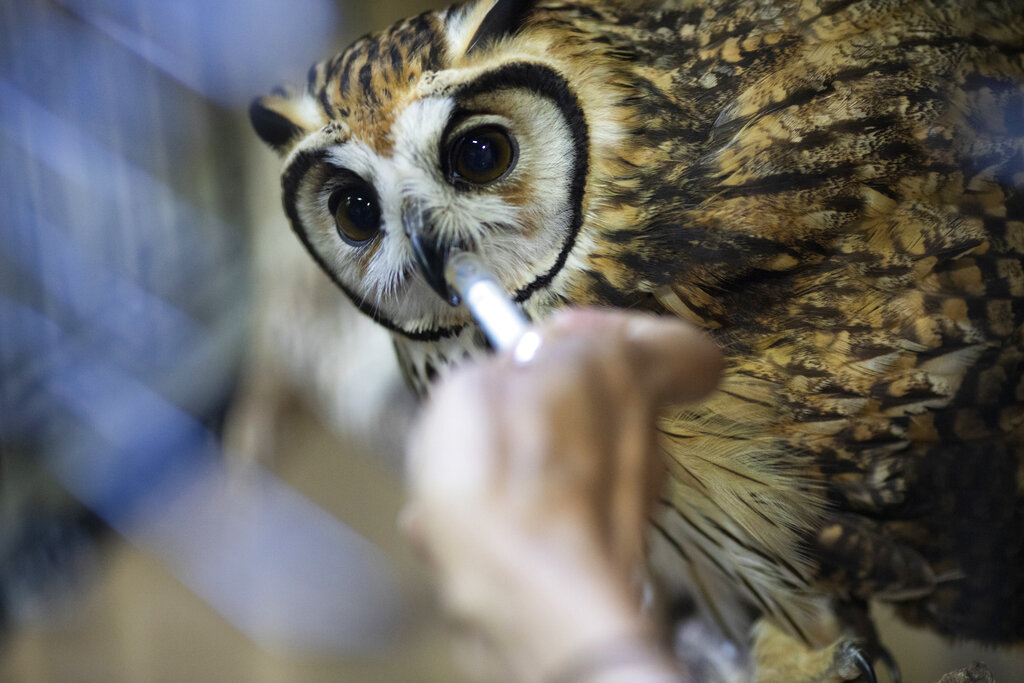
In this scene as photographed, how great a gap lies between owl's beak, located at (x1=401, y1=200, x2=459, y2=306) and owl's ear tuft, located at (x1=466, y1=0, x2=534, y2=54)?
122 mm

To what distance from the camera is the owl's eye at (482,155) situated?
517mm

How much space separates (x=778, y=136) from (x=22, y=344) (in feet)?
2.87

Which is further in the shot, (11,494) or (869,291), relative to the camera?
(11,494)

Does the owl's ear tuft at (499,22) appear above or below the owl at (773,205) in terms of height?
above

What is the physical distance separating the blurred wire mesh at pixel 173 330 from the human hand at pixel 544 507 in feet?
1.20

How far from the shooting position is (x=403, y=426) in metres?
0.71

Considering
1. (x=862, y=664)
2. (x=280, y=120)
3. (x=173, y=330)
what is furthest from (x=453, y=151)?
(x=862, y=664)

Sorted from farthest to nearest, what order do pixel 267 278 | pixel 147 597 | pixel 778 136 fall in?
pixel 147 597 → pixel 267 278 → pixel 778 136

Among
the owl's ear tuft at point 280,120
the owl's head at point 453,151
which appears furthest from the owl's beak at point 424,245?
the owl's ear tuft at point 280,120

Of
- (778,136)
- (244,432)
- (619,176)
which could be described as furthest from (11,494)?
(778,136)

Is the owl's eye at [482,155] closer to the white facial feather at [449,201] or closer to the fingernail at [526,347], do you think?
the white facial feather at [449,201]

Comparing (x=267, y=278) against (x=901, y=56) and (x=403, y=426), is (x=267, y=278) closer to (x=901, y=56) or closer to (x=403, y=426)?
(x=403, y=426)

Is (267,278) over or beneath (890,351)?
over

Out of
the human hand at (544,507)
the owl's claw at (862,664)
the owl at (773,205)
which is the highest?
the owl at (773,205)
